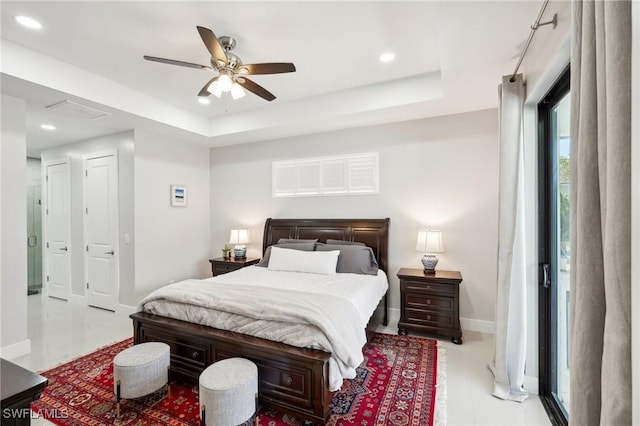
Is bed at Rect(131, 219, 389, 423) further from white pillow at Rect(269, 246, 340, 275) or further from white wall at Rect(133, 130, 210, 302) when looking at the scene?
white wall at Rect(133, 130, 210, 302)

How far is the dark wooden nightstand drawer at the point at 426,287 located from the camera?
331 cm

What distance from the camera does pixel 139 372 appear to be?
82.9 inches

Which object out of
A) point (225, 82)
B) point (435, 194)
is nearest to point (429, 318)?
point (435, 194)

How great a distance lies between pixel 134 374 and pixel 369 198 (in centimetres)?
319

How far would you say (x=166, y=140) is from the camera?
15.3 feet

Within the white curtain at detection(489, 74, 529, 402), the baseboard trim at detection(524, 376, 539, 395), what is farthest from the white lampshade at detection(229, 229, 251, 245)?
the baseboard trim at detection(524, 376, 539, 395)

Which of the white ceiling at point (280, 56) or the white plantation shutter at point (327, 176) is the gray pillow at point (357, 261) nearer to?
the white plantation shutter at point (327, 176)

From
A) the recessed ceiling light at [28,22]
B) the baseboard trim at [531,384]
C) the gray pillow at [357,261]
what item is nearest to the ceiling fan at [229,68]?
the recessed ceiling light at [28,22]

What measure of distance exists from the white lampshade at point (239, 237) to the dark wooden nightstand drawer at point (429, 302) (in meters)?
2.66

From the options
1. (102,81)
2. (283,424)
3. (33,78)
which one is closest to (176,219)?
(102,81)

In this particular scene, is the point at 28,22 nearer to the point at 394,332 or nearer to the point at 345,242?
the point at 345,242

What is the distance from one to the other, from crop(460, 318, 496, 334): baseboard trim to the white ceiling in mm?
2582

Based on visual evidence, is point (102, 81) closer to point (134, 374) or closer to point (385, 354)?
point (134, 374)

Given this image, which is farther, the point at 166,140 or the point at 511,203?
the point at 166,140
